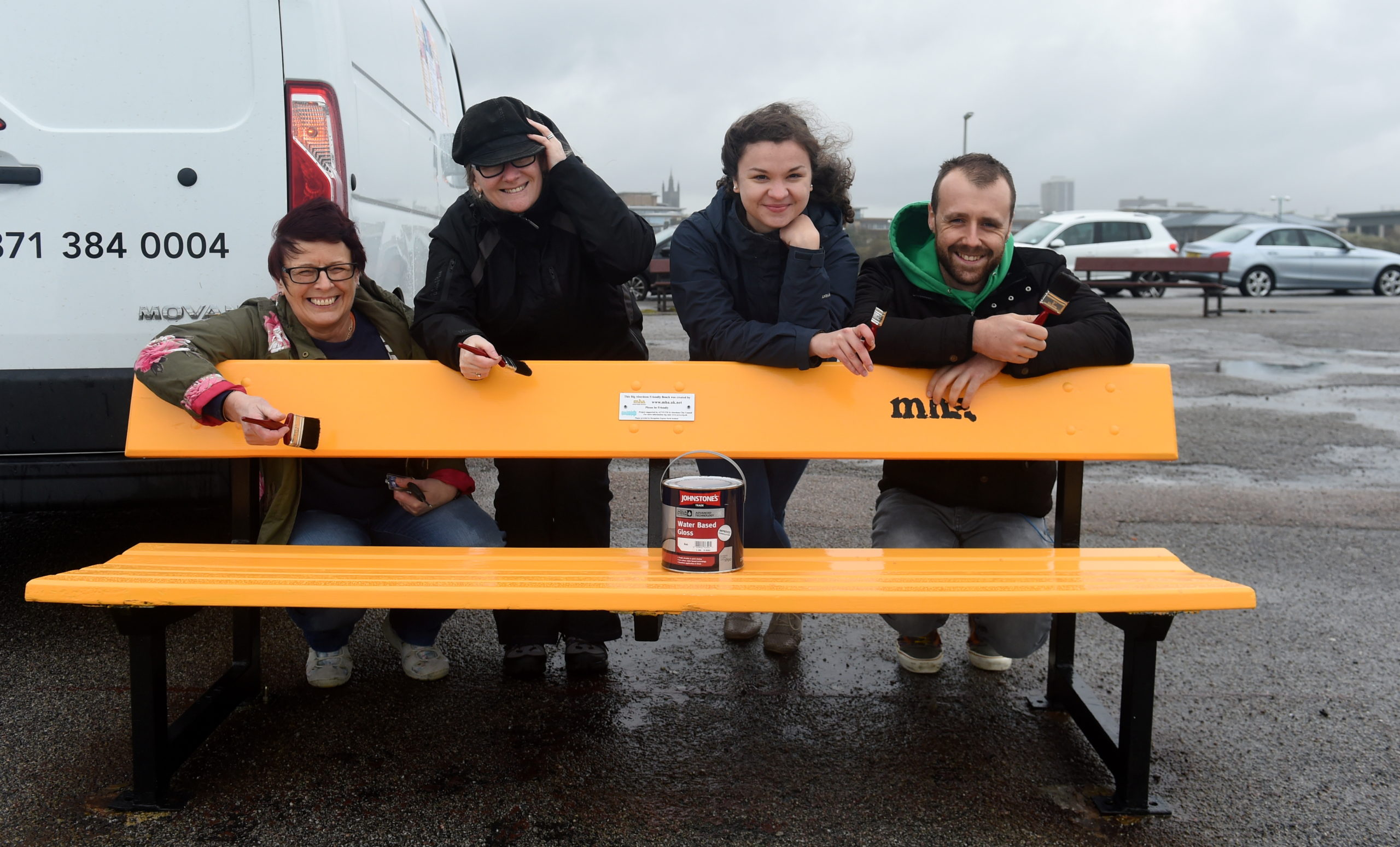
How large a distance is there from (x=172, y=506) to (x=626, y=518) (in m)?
2.30

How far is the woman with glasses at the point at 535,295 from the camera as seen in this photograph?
9.68ft

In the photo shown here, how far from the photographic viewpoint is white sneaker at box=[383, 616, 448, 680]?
Result: 3250 mm

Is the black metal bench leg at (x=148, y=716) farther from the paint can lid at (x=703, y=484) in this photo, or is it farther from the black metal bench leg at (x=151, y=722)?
the paint can lid at (x=703, y=484)

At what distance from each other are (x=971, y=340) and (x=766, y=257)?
64 centimetres

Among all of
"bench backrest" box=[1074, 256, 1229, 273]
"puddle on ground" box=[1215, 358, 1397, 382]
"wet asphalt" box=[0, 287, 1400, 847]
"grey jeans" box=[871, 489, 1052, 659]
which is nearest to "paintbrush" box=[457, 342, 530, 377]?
"wet asphalt" box=[0, 287, 1400, 847]

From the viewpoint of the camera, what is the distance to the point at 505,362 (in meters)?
2.87

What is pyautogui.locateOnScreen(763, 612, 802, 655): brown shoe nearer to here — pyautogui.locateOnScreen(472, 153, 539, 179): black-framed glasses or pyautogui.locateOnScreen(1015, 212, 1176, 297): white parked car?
pyautogui.locateOnScreen(472, 153, 539, 179): black-framed glasses

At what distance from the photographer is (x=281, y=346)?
9.96ft

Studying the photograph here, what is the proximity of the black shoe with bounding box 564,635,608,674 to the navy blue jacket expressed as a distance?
95cm

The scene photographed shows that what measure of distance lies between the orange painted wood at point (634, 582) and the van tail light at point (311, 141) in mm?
1140

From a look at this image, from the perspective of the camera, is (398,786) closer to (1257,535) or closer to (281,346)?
(281,346)

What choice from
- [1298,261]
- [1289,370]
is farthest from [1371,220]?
[1289,370]

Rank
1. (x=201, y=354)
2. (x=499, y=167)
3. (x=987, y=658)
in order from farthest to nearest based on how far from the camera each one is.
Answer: (x=987, y=658) → (x=499, y=167) → (x=201, y=354)

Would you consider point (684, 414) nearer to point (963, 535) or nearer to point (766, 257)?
point (766, 257)
